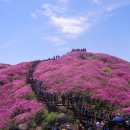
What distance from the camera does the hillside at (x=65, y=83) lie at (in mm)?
39681

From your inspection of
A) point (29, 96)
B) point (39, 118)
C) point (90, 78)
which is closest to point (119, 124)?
point (39, 118)

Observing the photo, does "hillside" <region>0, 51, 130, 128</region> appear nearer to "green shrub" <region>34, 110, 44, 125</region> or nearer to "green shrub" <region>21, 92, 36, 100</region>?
"green shrub" <region>21, 92, 36, 100</region>

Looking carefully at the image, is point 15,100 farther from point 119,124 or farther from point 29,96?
point 119,124

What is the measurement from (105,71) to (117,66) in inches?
292

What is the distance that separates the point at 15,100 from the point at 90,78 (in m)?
9.77

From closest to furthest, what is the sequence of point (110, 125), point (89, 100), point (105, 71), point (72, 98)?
point (110, 125), point (72, 98), point (89, 100), point (105, 71)

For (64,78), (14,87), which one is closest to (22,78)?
(14,87)

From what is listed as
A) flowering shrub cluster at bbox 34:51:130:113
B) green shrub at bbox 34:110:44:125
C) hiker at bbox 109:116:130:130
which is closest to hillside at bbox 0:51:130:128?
flowering shrub cluster at bbox 34:51:130:113

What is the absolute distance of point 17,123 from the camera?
37.1 metres

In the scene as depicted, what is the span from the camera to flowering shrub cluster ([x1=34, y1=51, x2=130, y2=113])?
133ft

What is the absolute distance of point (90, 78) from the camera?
47688 mm

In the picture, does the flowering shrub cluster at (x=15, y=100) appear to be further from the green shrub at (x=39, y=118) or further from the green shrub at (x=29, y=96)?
the green shrub at (x=39, y=118)

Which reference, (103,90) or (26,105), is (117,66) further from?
(26,105)

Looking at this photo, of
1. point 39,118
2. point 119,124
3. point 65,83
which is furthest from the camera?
point 65,83
